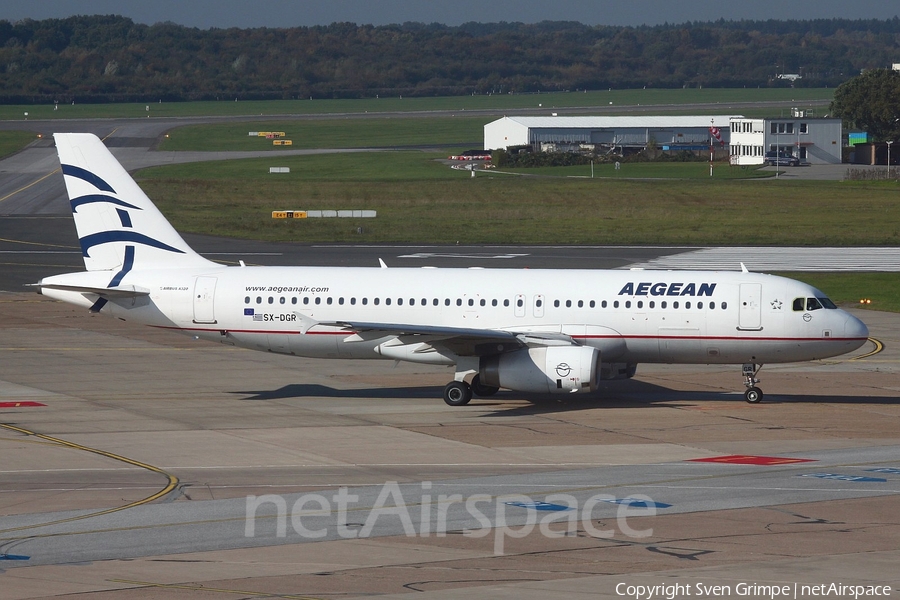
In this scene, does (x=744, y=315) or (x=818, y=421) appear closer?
(x=818, y=421)

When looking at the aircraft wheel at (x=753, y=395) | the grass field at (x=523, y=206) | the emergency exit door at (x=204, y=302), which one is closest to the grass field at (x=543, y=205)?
the grass field at (x=523, y=206)

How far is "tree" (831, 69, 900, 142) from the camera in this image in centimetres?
16462

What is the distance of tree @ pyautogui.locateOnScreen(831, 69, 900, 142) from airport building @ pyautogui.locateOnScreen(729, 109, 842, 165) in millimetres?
8329

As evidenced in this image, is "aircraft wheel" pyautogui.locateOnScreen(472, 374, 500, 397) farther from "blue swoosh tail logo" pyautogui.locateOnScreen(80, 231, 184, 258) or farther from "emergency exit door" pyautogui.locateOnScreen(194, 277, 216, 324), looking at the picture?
"blue swoosh tail logo" pyautogui.locateOnScreen(80, 231, 184, 258)

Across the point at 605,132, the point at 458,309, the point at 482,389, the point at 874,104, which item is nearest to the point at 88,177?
the point at 458,309

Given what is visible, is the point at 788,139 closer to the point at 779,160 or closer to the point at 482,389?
the point at 779,160

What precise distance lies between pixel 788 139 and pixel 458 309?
5111 inches

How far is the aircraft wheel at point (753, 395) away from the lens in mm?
39031

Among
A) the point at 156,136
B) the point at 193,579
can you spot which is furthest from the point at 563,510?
the point at 156,136

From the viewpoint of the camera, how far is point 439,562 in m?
20.7

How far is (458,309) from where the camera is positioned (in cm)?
3984

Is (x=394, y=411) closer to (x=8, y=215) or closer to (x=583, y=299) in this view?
(x=583, y=299)

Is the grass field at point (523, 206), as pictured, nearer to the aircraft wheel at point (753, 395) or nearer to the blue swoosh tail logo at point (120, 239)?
the blue swoosh tail logo at point (120, 239)

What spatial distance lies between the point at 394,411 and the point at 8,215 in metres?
75.3
